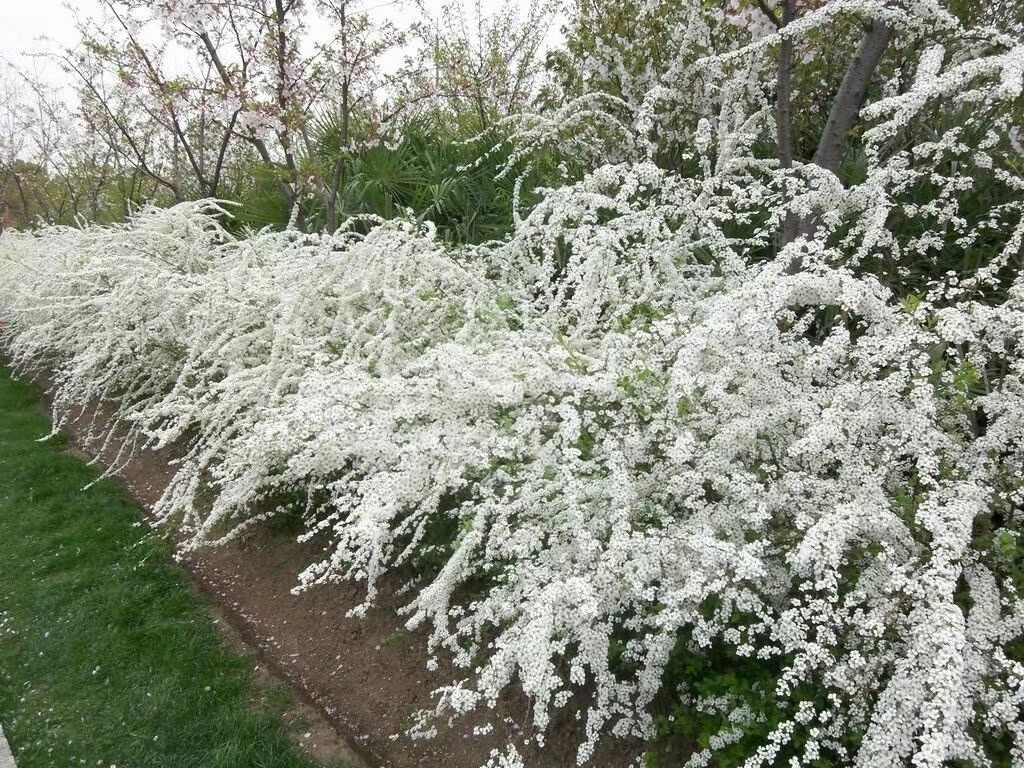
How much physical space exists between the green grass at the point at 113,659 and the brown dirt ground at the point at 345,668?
4.5 inches

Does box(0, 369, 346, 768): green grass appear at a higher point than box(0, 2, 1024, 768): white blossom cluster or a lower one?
lower

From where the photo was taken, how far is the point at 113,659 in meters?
3.28

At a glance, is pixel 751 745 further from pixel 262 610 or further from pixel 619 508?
pixel 262 610

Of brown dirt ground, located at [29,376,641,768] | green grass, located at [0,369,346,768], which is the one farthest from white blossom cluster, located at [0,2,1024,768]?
green grass, located at [0,369,346,768]

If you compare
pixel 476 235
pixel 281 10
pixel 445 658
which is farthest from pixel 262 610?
pixel 281 10

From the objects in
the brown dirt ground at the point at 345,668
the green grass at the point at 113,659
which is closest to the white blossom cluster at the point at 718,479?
the brown dirt ground at the point at 345,668

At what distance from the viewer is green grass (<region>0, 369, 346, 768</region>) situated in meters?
2.78

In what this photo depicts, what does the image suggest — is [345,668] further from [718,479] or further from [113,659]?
[718,479]

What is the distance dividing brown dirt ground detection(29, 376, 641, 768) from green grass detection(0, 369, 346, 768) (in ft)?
0.37

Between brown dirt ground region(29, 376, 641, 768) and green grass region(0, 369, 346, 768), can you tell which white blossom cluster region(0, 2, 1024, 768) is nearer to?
brown dirt ground region(29, 376, 641, 768)

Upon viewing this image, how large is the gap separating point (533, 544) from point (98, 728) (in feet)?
6.71

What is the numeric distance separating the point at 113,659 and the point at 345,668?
1.13 meters

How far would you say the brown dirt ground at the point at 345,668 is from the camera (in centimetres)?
258

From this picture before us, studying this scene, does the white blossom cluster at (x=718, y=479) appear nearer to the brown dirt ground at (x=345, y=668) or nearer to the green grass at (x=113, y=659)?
the brown dirt ground at (x=345, y=668)
